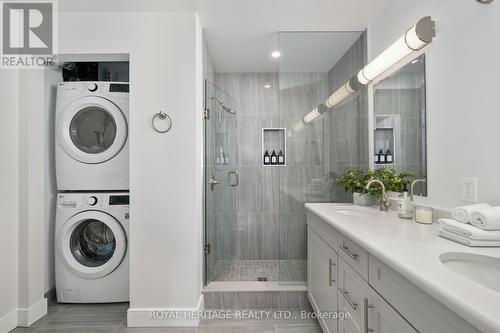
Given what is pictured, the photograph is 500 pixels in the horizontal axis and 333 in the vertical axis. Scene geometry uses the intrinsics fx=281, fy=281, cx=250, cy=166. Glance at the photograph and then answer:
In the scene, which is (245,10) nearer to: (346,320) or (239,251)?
(346,320)

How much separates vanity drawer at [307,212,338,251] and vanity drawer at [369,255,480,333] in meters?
0.53

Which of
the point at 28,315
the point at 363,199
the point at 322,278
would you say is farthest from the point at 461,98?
the point at 28,315

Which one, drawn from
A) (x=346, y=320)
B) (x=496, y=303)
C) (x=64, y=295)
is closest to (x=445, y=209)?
(x=346, y=320)

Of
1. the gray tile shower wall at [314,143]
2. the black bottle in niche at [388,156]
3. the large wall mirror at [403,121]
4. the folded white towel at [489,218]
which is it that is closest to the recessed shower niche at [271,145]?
the gray tile shower wall at [314,143]

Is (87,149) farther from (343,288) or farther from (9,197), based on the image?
(343,288)

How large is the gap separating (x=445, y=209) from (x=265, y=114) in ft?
7.92

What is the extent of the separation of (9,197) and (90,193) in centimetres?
56

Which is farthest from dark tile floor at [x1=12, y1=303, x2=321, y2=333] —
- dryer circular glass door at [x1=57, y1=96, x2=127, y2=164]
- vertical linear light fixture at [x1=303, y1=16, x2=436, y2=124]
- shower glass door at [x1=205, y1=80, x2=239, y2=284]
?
vertical linear light fixture at [x1=303, y1=16, x2=436, y2=124]

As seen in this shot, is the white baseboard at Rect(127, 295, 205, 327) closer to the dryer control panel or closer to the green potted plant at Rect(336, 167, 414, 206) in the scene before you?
the dryer control panel

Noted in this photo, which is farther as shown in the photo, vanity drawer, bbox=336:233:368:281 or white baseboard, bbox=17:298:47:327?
white baseboard, bbox=17:298:47:327

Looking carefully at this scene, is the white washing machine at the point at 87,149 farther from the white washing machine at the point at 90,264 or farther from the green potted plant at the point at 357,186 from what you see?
the green potted plant at the point at 357,186

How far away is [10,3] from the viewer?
2145mm

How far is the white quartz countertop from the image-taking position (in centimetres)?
62

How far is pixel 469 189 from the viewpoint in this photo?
1.41 metres
